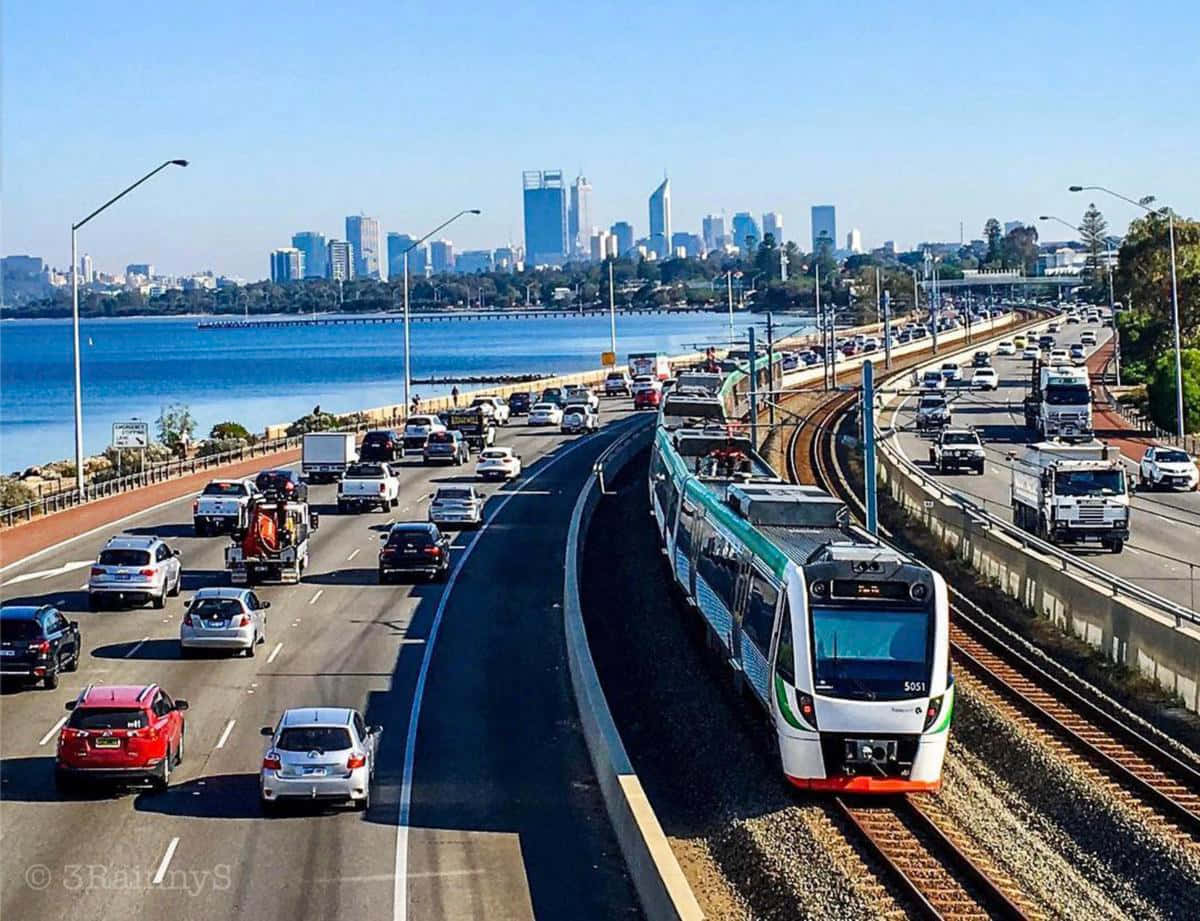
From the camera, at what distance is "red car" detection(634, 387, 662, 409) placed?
355 feet

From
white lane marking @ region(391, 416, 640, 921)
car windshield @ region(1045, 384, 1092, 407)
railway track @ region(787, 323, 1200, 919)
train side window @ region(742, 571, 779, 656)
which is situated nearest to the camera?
railway track @ region(787, 323, 1200, 919)

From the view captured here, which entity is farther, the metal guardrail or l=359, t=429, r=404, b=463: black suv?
l=359, t=429, r=404, b=463: black suv

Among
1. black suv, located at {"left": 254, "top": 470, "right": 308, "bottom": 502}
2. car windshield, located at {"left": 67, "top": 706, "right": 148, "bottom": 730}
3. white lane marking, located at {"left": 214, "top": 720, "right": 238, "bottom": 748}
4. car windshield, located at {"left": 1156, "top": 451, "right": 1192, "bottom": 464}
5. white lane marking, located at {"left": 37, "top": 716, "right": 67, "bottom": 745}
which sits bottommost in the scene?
white lane marking, located at {"left": 214, "top": 720, "right": 238, "bottom": 748}

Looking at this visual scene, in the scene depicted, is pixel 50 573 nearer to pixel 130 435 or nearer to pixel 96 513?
pixel 96 513

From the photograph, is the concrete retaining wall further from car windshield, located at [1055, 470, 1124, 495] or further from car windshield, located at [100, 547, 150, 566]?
car windshield, located at [1055, 470, 1124, 495]

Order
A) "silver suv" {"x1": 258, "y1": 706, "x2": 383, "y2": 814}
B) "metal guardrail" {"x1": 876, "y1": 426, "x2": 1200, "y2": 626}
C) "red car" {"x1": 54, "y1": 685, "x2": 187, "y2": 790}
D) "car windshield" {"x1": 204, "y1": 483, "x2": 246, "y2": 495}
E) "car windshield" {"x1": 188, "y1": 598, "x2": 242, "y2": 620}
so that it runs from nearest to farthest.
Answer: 1. "silver suv" {"x1": 258, "y1": 706, "x2": 383, "y2": 814}
2. "red car" {"x1": 54, "y1": 685, "x2": 187, "y2": 790}
3. "metal guardrail" {"x1": 876, "y1": 426, "x2": 1200, "y2": 626}
4. "car windshield" {"x1": 188, "y1": 598, "x2": 242, "y2": 620}
5. "car windshield" {"x1": 204, "y1": 483, "x2": 246, "y2": 495}

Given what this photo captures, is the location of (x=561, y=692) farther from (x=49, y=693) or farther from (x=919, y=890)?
(x=919, y=890)

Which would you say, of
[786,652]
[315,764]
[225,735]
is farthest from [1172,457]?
[315,764]

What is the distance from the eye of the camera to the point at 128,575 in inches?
1480

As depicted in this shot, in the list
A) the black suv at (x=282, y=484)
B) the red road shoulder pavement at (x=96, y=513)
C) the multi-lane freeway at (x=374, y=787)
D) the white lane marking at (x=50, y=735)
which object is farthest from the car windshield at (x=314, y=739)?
the black suv at (x=282, y=484)

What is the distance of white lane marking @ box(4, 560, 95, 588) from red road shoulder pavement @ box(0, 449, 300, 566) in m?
1.93

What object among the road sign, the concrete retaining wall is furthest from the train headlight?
the road sign

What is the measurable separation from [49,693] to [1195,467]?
43524mm

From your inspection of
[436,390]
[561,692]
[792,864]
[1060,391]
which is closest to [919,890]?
[792,864]
